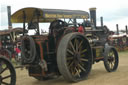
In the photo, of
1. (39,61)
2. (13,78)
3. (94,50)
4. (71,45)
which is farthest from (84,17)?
(13,78)

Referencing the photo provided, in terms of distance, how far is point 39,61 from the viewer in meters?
6.11

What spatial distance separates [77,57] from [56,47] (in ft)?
2.13

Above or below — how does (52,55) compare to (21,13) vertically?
below

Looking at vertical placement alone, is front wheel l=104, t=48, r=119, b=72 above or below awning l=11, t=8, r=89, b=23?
below

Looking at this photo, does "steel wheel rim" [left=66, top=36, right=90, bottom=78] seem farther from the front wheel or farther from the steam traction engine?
the front wheel

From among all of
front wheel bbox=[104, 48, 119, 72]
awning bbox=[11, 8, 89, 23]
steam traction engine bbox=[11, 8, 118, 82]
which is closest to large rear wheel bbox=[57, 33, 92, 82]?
steam traction engine bbox=[11, 8, 118, 82]

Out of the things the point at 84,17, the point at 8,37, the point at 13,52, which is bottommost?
the point at 13,52

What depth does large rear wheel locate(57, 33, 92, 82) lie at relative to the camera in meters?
5.78

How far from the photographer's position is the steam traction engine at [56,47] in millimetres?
5953

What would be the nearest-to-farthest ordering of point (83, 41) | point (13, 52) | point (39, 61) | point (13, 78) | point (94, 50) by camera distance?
point (13, 78)
point (39, 61)
point (83, 41)
point (94, 50)
point (13, 52)

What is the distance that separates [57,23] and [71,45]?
0.98 m

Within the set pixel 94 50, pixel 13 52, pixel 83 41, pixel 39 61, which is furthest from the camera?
pixel 13 52

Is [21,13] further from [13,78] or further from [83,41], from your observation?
[13,78]

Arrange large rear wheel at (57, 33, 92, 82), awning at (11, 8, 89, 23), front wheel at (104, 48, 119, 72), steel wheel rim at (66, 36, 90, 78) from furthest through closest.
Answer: front wheel at (104, 48, 119, 72), awning at (11, 8, 89, 23), steel wheel rim at (66, 36, 90, 78), large rear wheel at (57, 33, 92, 82)
